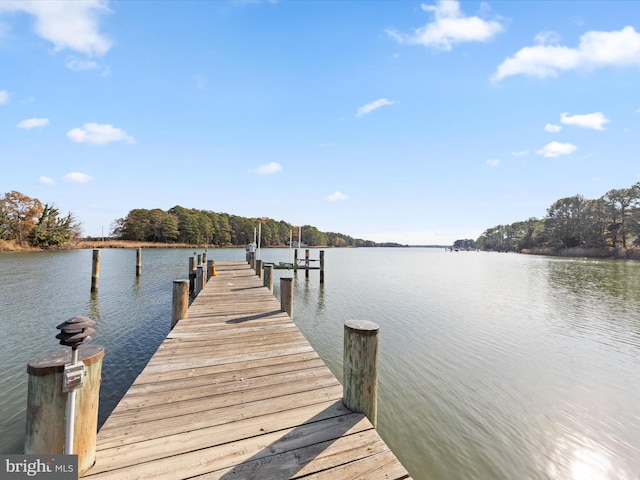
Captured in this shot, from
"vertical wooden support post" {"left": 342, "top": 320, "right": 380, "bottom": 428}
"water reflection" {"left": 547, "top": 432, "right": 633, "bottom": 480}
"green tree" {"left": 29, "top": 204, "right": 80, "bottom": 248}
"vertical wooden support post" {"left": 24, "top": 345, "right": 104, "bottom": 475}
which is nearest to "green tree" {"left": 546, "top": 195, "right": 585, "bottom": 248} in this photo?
"water reflection" {"left": 547, "top": 432, "right": 633, "bottom": 480}

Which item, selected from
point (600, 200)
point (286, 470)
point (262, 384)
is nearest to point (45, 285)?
point (262, 384)

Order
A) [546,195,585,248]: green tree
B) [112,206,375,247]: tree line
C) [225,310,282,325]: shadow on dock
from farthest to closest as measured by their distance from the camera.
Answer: [112,206,375,247]: tree line → [546,195,585,248]: green tree → [225,310,282,325]: shadow on dock

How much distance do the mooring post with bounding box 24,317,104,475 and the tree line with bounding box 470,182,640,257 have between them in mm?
70797

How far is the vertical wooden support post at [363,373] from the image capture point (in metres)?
3.06

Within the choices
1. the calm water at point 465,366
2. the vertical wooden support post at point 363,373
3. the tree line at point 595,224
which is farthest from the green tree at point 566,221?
the vertical wooden support post at point 363,373

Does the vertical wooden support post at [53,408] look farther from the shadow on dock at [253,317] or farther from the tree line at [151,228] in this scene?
the tree line at [151,228]

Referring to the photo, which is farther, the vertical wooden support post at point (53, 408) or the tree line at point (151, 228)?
the tree line at point (151, 228)

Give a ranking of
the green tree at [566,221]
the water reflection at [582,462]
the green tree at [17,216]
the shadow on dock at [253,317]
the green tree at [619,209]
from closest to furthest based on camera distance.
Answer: the water reflection at [582,462] < the shadow on dock at [253,317] < the green tree at [17,216] < the green tree at [619,209] < the green tree at [566,221]

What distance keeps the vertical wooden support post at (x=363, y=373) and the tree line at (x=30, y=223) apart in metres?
52.8

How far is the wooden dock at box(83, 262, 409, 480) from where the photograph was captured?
2279 mm

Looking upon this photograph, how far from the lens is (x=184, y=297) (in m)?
6.27

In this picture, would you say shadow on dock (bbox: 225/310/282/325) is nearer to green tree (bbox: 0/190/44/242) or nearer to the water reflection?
the water reflection

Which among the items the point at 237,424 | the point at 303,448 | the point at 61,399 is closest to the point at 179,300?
the point at 237,424

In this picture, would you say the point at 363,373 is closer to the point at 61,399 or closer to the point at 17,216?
the point at 61,399
